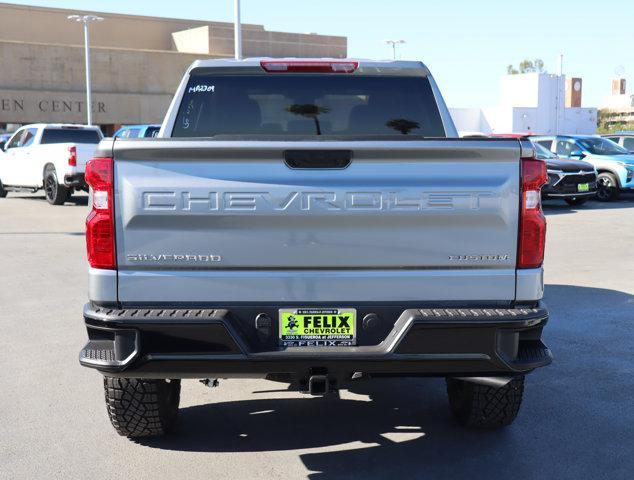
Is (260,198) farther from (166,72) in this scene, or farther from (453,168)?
(166,72)

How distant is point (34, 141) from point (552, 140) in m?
13.5

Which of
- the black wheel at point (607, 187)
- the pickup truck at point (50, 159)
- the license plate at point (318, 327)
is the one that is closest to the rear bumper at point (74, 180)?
the pickup truck at point (50, 159)

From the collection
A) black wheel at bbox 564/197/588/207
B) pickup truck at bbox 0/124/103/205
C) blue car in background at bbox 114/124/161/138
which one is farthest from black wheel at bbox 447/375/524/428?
black wheel at bbox 564/197/588/207

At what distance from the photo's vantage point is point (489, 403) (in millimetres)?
4805

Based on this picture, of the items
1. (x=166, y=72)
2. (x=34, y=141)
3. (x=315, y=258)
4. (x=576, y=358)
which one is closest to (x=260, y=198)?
(x=315, y=258)

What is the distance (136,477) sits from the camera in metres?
4.29

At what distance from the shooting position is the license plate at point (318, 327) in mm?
3891

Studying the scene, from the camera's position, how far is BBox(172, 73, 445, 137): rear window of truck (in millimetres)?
5344

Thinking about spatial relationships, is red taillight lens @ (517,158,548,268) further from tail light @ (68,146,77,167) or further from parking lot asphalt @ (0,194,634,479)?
tail light @ (68,146,77,167)

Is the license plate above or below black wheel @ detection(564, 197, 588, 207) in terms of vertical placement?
above

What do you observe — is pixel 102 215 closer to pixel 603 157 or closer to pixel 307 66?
pixel 307 66

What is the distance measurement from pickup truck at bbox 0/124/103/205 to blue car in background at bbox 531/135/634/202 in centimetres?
1158

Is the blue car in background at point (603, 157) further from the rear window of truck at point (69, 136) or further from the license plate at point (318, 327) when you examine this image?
the license plate at point (318, 327)

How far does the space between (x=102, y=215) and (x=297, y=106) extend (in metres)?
→ 1.93
